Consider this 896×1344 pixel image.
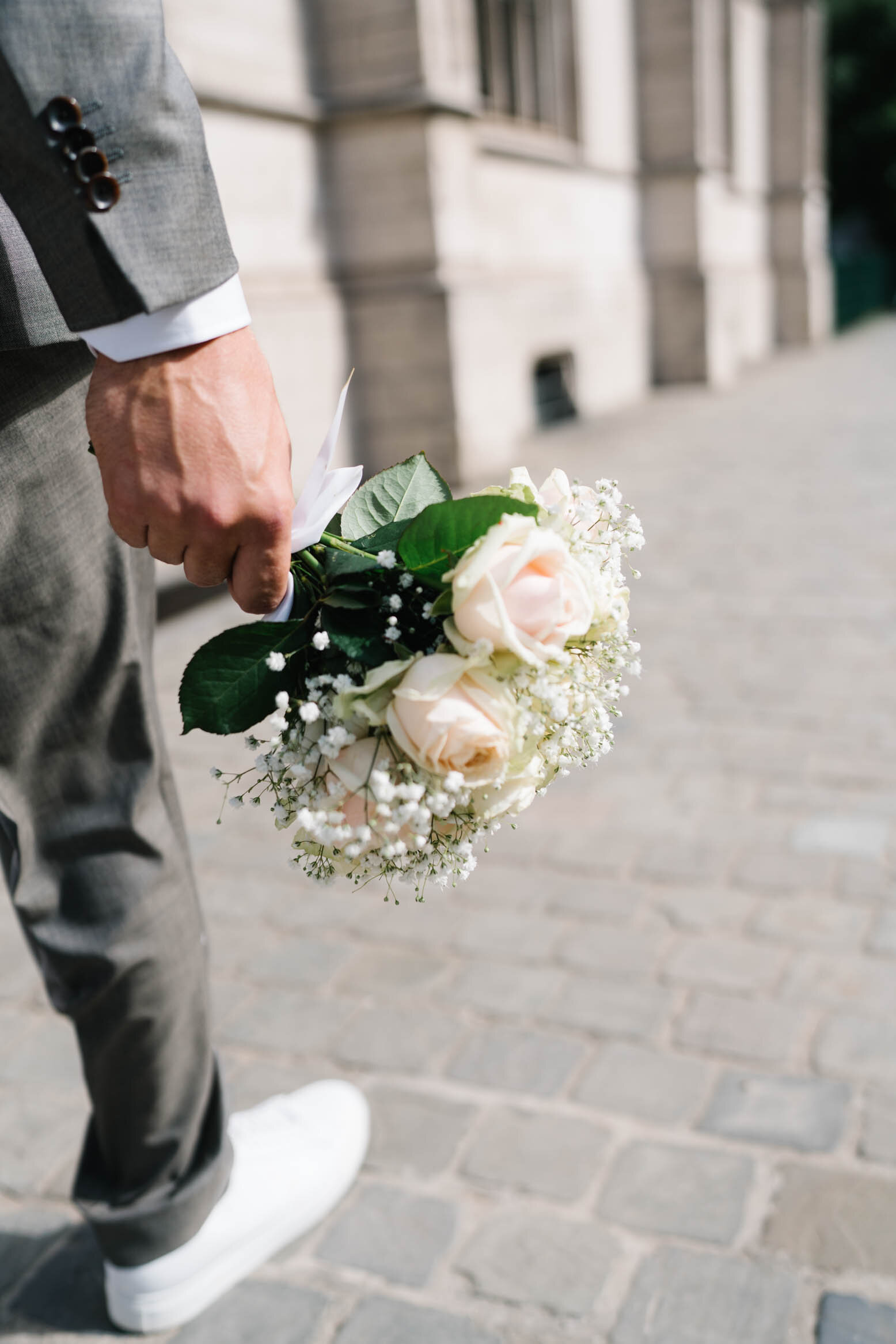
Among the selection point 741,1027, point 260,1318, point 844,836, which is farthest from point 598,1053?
point 844,836

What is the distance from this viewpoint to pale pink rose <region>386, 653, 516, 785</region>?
1242 millimetres

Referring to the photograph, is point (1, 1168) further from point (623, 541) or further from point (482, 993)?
point (623, 541)

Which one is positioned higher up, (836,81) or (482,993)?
(836,81)

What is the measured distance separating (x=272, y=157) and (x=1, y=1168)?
6.63 m

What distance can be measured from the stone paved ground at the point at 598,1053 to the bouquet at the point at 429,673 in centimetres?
99

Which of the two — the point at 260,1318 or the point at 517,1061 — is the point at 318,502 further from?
the point at 517,1061

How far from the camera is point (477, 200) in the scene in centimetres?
955

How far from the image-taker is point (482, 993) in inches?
113

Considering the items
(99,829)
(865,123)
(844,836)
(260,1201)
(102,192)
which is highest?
(865,123)

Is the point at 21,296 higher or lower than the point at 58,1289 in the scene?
higher

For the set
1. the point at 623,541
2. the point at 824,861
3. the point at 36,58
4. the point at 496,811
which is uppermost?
the point at 36,58

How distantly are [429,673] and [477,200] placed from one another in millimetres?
9021

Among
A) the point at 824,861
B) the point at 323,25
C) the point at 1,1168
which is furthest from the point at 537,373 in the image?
the point at 1,1168

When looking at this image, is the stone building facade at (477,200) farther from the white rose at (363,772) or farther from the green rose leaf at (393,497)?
the white rose at (363,772)
